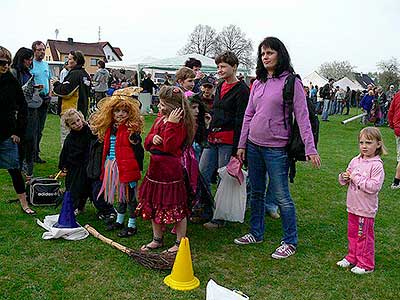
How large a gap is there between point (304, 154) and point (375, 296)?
1.29 meters

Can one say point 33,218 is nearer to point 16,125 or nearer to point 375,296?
point 16,125

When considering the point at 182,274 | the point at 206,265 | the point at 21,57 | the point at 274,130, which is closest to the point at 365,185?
the point at 274,130

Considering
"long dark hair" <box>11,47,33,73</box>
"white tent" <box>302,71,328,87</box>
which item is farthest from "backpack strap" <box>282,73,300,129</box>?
"white tent" <box>302,71,328,87</box>

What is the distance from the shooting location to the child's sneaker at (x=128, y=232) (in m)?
4.55

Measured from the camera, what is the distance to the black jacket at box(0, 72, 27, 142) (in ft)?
15.2

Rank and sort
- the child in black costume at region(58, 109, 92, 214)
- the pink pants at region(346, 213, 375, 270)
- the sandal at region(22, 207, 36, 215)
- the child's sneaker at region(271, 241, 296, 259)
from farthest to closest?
1. the sandal at region(22, 207, 36, 215)
2. the child in black costume at region(58, 109, 92, 214)
3. the child's sneaker at region(271, 241, 296, 259)
4. the pink pants at region(346, 213, 375, 270)

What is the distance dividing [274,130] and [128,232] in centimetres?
187

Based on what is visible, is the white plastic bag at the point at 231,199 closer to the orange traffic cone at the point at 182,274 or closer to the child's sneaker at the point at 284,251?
the child's sneaker at the point at 284,251

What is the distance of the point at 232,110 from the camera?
463 cm

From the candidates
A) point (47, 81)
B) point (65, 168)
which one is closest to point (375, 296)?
point (65, 168)

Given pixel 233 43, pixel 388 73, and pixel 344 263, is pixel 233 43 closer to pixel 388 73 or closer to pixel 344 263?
pixel 388 73

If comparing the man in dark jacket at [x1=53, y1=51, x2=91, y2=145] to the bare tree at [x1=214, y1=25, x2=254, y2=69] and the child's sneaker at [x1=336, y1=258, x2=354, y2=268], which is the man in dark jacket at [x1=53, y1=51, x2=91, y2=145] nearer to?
the child's sneaker at [x1=336, y1=258, x2=354, y2=268]

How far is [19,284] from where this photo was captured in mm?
3404

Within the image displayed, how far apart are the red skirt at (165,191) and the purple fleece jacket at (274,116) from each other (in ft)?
2.63
